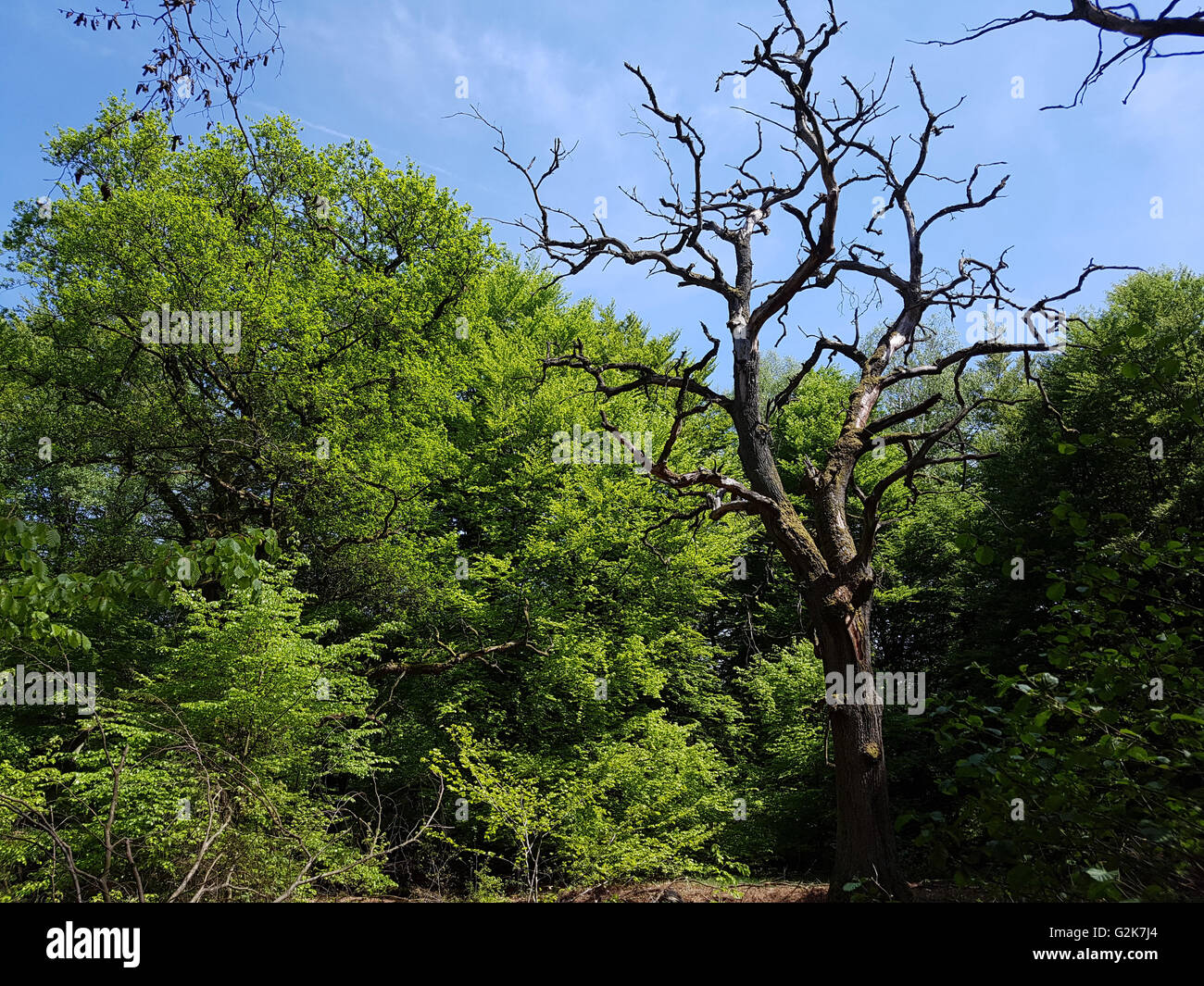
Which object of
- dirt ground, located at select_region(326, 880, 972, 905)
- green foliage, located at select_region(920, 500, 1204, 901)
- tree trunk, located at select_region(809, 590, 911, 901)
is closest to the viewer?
green foliage, located at select_region(920, 500, 1204, 901)

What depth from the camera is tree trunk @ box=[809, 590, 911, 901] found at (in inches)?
287

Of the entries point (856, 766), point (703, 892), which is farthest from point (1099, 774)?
point (703, 892)

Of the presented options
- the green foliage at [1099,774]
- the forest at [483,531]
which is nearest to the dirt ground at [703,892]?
the forest at [483,531]

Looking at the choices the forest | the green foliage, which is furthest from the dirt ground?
the green foliage

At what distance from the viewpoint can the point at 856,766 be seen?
298 inches

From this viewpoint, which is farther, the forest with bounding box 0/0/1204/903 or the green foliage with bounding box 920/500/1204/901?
the forest with bounding box 0/0/1204/903

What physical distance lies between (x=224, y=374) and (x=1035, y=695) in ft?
46.1

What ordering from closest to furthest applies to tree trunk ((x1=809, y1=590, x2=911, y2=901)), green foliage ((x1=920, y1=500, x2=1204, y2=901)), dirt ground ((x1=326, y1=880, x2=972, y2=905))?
green foliage ((x1=920, y1=500, x2=1204, y2=901)) < tree trunk ((x1=809, y1=590, x2=911, y2=901)) < dirt ground ((x1=326, y1=880, x2=972, y2=905))

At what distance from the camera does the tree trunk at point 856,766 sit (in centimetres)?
729

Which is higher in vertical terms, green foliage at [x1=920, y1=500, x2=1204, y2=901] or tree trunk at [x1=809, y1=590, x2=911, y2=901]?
green foliage at [x1=920, y1=500, x2=1204, y2=901]

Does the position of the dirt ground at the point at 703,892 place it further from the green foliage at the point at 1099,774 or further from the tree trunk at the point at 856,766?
the green foliage at the point at 1099,774

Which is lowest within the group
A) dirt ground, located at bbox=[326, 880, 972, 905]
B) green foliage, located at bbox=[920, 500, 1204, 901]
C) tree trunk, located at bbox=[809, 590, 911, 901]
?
dirt ground, located at bbox=[326, 880, 972, 905]

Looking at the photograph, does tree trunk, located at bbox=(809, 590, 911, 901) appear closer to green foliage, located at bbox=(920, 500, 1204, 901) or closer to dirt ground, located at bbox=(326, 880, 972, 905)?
dirt ground, located at bbox=(326, 880, 972, 905)
